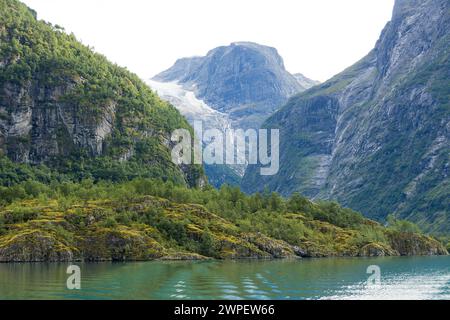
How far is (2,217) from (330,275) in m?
107

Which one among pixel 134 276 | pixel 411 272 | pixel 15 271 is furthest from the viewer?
pixel 411 272

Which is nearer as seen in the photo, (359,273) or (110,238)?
(359,273)

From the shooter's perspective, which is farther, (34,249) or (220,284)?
(34,249)

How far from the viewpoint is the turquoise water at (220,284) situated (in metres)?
95.5

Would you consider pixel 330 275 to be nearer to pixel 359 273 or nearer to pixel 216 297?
pixel 359 273

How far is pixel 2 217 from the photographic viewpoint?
198 m

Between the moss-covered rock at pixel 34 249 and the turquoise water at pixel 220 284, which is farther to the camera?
the moss-covered rock at pixel 34 249

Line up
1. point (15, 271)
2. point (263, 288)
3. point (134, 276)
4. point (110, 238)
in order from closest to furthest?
point (263, 288), point (134, 276), point (15, 271), point (110, 238)

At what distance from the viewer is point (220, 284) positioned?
110 metres

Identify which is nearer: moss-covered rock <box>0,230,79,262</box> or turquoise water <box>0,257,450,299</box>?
turquoise water <box>0,257,450,299</box>

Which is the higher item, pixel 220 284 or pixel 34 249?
pixel 220 284

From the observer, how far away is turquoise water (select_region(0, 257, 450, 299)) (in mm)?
95500
